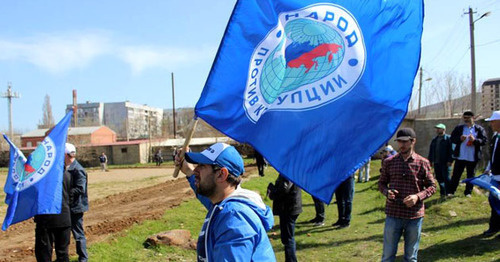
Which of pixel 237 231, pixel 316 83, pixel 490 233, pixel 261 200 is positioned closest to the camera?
pixel 237 231

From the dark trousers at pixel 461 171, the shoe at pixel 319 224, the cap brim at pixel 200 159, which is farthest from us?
the shoe at pixel 319 224

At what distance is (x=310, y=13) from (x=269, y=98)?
74 centimetres

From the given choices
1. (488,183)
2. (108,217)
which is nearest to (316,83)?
(488,183)

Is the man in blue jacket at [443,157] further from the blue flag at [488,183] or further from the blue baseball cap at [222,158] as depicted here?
the blue baseball cap at [222,158]

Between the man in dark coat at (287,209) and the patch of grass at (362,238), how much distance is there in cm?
94

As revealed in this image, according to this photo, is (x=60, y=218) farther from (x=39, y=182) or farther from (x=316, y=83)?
(x=316, y=83)

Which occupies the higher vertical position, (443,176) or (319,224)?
(443,176)

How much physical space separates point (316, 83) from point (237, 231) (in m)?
1.50

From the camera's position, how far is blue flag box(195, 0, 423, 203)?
3025mm

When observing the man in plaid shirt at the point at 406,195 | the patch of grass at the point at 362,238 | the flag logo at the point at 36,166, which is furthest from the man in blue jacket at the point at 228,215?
the patch of grass at the point at 362,238

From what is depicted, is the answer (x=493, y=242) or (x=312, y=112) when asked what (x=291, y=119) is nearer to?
(x=312, y=112)

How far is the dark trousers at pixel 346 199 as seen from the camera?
874cm

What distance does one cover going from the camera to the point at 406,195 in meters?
4.77

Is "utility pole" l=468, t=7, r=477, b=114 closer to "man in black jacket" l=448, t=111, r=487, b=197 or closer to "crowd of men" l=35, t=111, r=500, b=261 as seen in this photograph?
"crowd of men" l=35, t=111, r=500, b=261
